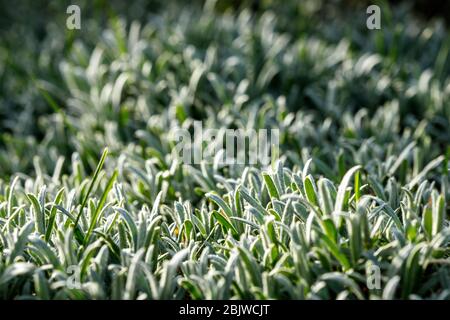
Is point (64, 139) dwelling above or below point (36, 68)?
below

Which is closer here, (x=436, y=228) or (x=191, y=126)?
(x=436, y=228)

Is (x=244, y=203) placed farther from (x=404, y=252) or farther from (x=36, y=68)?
(x=36, y=68)

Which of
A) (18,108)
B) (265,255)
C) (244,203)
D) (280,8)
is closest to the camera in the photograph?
(265,255)

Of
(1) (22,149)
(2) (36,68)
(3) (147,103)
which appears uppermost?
(2) (36,68)

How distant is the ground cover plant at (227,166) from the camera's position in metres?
1.95

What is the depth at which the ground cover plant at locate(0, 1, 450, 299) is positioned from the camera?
1.95 m

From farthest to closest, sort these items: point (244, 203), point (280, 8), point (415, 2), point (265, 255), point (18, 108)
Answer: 1. point (415, 2)
2. point (280, 8)
3. point (18, 108)
4. point (244, 203)
5. point (265, 255)

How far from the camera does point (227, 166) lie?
2975mm

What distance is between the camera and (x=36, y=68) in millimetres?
4492
